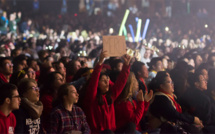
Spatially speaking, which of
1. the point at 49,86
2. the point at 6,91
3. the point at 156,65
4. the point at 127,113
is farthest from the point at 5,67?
the point at 156,65

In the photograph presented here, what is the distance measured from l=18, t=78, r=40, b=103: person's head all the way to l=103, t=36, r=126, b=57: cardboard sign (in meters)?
1.16

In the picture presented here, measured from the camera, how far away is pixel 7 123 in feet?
11.1

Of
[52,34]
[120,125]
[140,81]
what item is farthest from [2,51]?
[52,34]

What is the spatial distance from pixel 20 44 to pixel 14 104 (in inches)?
356

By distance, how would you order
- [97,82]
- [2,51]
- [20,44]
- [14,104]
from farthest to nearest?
[20,44] → [2,51] → [97,82] → [14,104]

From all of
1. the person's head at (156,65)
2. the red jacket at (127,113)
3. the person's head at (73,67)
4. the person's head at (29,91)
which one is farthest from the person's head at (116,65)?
the person's head at (29,91)

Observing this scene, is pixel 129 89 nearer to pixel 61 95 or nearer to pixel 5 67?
pixel 61 95

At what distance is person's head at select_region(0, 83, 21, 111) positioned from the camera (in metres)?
3.43

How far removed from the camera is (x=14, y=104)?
3.43 m

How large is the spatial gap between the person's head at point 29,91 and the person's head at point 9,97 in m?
0.31

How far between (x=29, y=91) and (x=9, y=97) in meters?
0.37

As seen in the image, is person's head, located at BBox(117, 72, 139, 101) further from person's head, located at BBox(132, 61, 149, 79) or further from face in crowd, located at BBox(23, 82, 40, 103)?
face in crowd, located at BBox(23, 82, 40, 103)

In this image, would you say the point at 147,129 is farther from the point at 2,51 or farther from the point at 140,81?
the point at 2,51

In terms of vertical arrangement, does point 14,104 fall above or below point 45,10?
below
